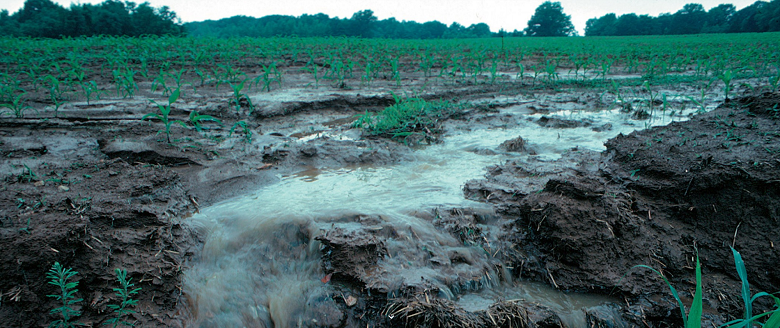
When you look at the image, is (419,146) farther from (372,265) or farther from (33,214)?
(33,214)

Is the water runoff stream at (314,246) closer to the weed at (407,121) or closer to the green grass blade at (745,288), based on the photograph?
the green grass blade at (745,288)

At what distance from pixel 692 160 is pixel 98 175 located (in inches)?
172

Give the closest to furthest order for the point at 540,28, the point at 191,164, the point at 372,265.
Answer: the point at 372,265 < the point at 191,164 < the point at 540,28

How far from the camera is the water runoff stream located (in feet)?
6.74

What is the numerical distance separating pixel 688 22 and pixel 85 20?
207 ft

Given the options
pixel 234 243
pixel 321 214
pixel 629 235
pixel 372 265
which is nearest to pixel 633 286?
pixel 629 235

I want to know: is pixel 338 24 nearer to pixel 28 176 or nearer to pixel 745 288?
pixel 28 176

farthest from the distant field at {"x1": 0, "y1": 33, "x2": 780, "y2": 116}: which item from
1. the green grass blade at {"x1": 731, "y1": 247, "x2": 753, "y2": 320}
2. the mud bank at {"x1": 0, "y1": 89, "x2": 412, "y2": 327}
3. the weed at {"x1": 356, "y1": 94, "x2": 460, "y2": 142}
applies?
the green grass blade at {"x1": 731, "y1": 247, "x2": 753, "y2": 320}

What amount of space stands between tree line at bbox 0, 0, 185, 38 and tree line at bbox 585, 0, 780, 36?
175 ft

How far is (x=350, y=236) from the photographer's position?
2.24m

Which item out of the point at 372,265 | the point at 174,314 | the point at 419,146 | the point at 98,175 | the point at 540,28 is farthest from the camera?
the point at 540,28

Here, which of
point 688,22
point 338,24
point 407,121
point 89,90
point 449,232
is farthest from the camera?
point 688,22

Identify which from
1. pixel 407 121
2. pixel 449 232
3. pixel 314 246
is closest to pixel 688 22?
pixel 407 121

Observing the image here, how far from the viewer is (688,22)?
49469 mm
